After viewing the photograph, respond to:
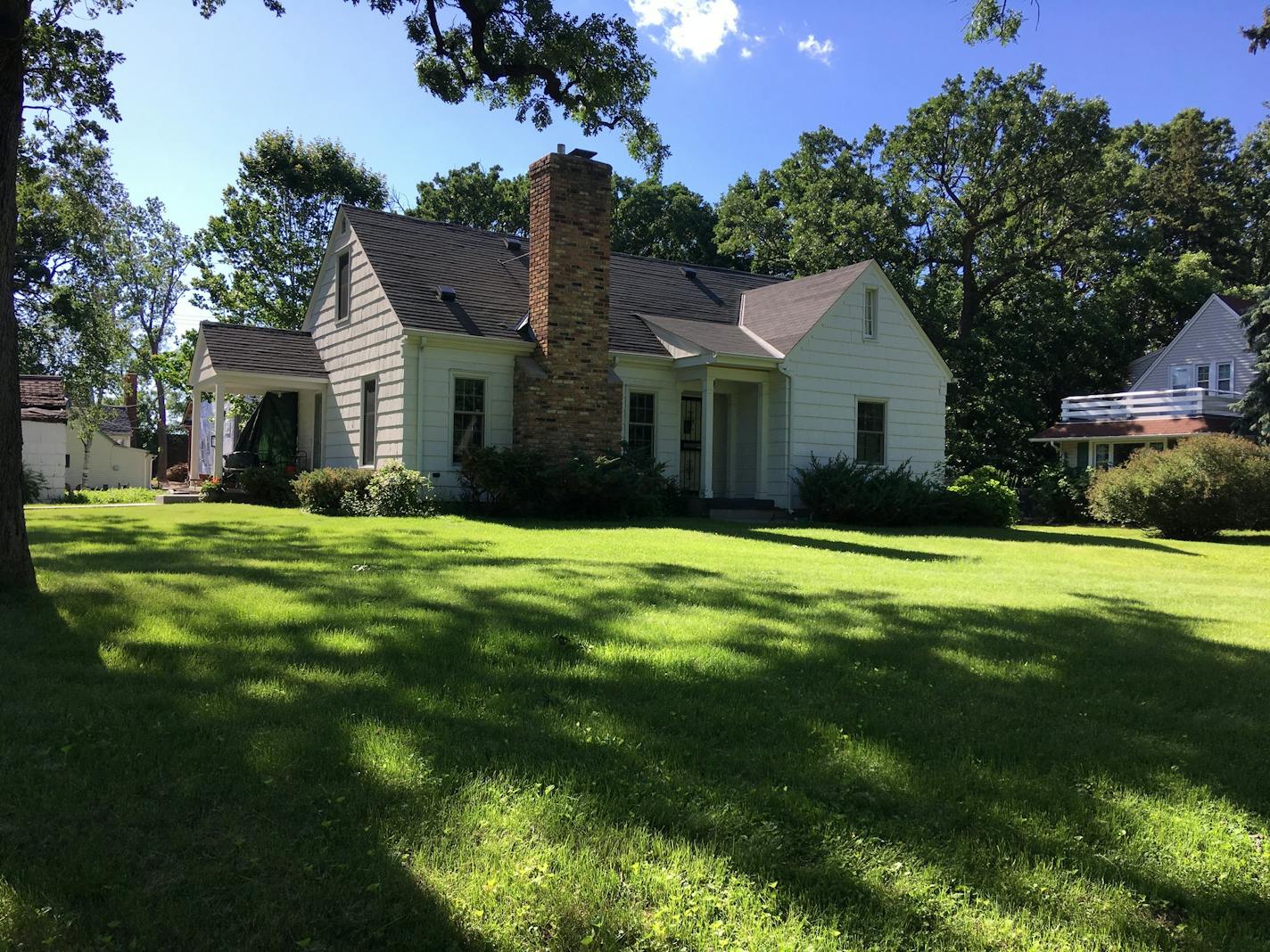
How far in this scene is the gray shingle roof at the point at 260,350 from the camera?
19.6 meters

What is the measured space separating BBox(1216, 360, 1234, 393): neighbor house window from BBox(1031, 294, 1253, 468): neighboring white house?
34 mm

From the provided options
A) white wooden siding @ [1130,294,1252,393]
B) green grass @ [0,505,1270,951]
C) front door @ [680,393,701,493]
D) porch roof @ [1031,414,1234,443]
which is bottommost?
green grass @ [0,505,1270,951]

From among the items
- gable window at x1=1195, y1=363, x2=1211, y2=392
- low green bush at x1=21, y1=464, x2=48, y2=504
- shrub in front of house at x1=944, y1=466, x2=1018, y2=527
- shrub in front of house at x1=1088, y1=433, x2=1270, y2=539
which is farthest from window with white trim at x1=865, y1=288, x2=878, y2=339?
low green bush at x1=21, y1=464, x2=48, y2=504

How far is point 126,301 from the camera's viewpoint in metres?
51.3

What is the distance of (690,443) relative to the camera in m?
19.8

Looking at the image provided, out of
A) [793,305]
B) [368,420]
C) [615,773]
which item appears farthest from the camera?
[793,305]

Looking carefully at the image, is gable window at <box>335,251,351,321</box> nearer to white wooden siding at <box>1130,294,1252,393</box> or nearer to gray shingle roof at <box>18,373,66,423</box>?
gray shingle roof at <box>18,373,66,423</box>

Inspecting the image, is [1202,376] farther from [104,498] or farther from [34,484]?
[34,484]

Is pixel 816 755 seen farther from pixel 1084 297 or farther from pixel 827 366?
pixel 1084 297

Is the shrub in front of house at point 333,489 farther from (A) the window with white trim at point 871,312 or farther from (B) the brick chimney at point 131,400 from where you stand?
(B) the brick chimney at point 131,400

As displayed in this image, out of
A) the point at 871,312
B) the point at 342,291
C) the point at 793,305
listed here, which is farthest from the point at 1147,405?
the point at 342,291

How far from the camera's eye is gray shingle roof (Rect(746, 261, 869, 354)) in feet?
64.0

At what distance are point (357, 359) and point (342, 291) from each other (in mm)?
2084

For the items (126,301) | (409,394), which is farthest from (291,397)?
(126,301)
